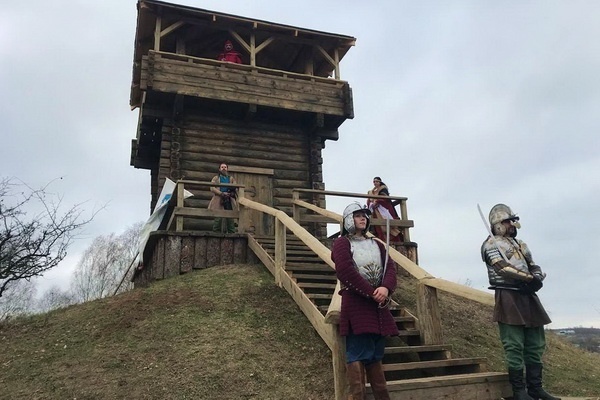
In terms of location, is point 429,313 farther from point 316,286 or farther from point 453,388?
point 316,286

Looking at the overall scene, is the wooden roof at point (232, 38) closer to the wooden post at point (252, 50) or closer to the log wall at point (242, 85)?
the wooden post at point (252, 50)

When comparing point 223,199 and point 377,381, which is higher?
point 223,199

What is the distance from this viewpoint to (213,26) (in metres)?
13.0

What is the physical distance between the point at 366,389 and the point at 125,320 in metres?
3.70

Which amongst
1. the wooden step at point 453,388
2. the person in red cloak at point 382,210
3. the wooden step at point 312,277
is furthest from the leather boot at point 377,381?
the person in red cloak at point 382,210

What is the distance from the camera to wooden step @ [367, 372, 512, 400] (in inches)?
166

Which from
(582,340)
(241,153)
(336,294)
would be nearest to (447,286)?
(336,294)

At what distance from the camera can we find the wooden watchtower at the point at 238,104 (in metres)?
12.1

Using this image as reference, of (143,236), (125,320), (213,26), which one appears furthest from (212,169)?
(125,320)

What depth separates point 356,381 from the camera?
393 centimetres

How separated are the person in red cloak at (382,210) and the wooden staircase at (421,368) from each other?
3.28m

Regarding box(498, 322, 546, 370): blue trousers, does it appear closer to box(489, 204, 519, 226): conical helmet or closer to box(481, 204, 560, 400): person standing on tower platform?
box(481, 204, 560, 400): person standing on tower platform

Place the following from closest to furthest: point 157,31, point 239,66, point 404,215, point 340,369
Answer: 1. point 340,369
2. point 404,215
3. point 157,31
4. point 239,66

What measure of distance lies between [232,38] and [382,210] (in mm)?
7295
